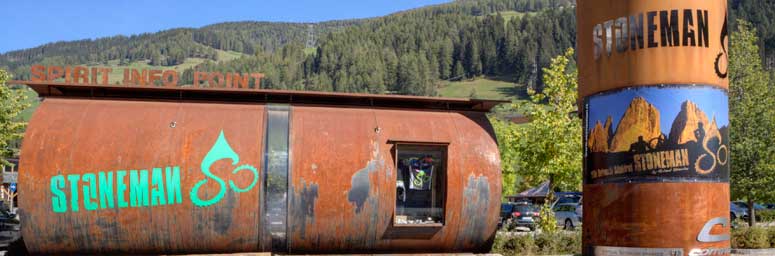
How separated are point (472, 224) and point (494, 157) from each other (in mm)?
1546

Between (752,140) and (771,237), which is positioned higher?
(752,140)

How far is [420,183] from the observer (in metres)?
15.3

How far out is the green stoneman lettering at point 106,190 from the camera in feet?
43.7

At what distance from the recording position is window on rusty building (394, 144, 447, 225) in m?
15.0

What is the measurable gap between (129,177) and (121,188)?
9.9 inches

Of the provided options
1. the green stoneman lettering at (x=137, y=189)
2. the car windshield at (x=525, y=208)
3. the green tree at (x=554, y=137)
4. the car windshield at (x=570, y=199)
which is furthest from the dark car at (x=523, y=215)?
the green stoneman lettering at (x=137, y=189)

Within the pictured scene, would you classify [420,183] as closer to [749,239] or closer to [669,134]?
[669,134]

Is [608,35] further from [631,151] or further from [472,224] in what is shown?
[472,224]

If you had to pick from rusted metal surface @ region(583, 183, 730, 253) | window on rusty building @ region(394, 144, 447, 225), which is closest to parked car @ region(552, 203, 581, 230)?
rusted metal surface @ region(583, 183, 730, 253)

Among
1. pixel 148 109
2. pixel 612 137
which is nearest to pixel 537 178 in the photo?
pixel 612 137

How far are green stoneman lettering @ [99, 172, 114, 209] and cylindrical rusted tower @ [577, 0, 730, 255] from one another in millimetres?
10480

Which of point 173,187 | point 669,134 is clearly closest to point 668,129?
point 669,134

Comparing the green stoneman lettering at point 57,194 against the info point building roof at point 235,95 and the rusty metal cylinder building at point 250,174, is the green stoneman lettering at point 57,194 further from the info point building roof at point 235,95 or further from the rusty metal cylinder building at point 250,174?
the info point building roof at point 235,95

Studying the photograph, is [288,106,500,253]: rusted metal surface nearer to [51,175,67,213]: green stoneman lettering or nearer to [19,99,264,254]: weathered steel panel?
[19,99,264,254]: weathered steel panel
